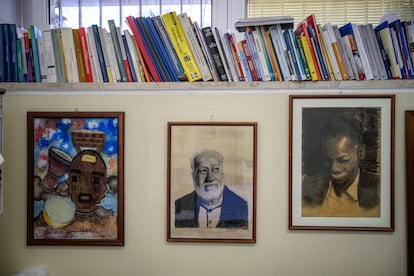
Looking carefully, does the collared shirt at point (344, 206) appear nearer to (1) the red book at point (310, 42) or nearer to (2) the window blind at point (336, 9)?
(1) the red book at point (310, 42)

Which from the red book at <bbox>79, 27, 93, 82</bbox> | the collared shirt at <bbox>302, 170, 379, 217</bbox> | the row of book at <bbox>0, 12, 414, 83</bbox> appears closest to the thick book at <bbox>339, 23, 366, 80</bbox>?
the row of book at <bbox>0, 12, 414, 83</bbox>

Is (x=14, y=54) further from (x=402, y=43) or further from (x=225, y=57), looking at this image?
(x=402, y=43)

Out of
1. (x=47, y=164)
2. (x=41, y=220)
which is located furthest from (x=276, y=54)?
(x=41, y=220)

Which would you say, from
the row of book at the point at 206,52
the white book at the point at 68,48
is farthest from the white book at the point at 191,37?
the white book at the point at 68,48

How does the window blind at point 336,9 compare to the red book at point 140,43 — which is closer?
the red book at point 140,43

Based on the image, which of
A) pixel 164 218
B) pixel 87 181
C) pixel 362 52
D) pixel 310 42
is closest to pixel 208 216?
pixel 164 218

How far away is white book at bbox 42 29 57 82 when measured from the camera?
1.76 metres

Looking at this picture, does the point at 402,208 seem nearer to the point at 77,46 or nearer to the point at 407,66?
the point at 407,66

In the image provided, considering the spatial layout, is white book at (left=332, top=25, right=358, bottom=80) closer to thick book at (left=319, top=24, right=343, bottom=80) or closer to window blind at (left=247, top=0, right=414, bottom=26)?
thick book at (left=319, top=24, right=343, bottom=80)

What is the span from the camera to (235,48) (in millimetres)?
1742

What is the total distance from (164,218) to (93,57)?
2.80 ft

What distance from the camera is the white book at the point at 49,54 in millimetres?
1758

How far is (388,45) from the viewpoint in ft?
5.54

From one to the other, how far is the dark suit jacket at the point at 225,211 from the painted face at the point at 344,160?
0.46 meters
